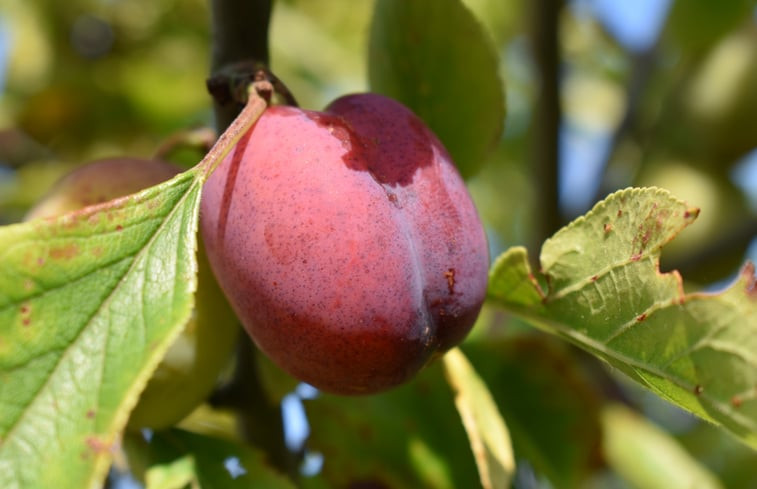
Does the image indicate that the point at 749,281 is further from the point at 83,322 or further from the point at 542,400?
the point at 542,400

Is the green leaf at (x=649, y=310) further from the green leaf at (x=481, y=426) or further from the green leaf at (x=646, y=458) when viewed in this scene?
the green leaf at (x=646, y=458)

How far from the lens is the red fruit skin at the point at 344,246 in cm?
67

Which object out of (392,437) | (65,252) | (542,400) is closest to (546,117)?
(542,400)

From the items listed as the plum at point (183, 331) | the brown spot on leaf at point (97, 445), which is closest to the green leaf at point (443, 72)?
the plum at point (183, 331)

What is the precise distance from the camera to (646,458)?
54.4 inches

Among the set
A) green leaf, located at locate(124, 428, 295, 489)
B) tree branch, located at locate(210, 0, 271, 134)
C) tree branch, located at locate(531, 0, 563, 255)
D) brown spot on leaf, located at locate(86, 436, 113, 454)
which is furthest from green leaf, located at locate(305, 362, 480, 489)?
tree branch, located at locate(531, 0, 563, 255)

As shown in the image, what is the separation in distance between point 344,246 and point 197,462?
1.04 ft

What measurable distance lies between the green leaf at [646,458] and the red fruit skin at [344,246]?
2.19 ft

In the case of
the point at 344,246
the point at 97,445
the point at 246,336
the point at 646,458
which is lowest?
the point at 646,458

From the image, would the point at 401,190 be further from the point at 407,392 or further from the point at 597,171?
the point at 597,171

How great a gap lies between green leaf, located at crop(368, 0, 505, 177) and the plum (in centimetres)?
24

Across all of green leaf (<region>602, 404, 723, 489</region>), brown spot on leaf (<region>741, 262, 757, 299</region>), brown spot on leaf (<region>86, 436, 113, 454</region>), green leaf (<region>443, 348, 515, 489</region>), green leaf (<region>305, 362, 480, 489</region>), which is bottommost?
green leaf (<region>602, 404, 723, 489</region>)

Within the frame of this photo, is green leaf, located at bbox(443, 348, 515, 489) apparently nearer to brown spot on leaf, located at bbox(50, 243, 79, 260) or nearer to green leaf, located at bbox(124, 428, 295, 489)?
green leaf, located at bbox(124, 428, 295, 489)

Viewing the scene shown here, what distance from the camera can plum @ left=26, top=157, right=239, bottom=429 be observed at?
2.77ft
